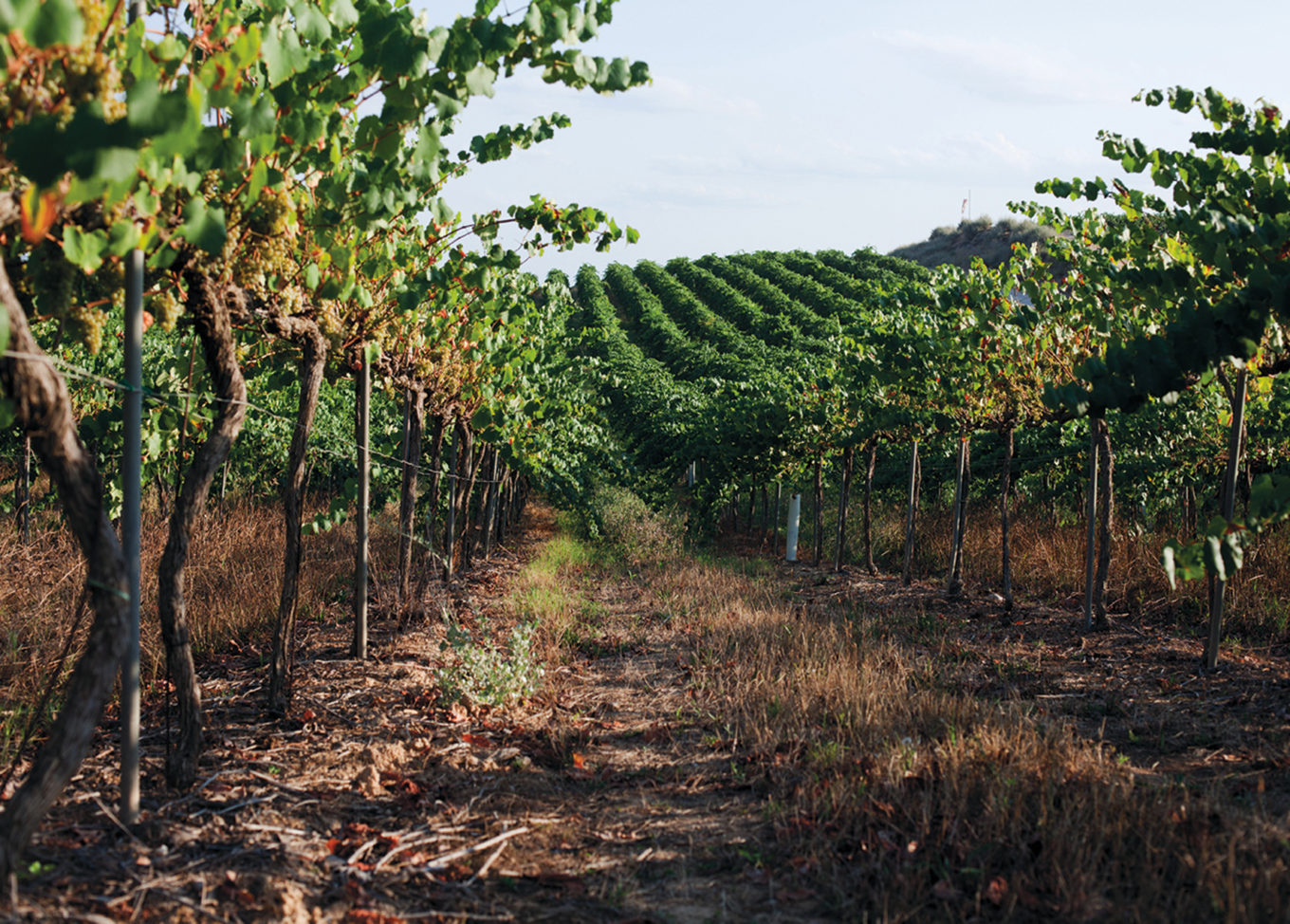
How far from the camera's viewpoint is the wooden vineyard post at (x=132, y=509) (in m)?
2.92

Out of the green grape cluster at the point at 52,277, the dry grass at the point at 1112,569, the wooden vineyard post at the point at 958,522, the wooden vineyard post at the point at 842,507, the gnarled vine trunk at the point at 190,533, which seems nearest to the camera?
A: the green grape cluster at the point at 52,277

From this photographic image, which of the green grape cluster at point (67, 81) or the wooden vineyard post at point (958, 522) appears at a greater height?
the green grape cluster at point (67, 81)

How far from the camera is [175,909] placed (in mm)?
2656

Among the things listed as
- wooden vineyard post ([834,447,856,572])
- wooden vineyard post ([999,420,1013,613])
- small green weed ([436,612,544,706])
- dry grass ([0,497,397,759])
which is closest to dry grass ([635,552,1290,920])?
small green weed ([436,612,544,706])

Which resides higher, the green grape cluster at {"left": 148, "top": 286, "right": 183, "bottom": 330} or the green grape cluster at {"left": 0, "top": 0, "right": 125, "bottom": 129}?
the green grape cluster at {"left": 0, "top": 0, "right": 125, "bottom": 129}

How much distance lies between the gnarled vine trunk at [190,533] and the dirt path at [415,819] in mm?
181

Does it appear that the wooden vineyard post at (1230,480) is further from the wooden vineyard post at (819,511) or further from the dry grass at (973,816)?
the wooden vineyard post at (819,511)

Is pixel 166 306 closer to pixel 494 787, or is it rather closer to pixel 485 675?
pixel 494 787

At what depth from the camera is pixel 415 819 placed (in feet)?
12.2

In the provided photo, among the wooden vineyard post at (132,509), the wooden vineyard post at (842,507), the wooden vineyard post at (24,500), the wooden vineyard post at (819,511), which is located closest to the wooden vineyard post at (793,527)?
the wooden vineyard post at (819,511)

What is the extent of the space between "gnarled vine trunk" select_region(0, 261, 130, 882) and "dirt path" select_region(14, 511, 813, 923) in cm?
27

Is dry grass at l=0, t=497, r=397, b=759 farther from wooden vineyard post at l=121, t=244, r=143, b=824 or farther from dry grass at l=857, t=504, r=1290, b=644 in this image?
dry grass at l=857, t=504, r=1290, b=644

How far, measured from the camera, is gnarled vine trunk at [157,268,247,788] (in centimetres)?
354

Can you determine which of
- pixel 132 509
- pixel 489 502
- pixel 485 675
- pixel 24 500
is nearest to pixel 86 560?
pixel 132 509
